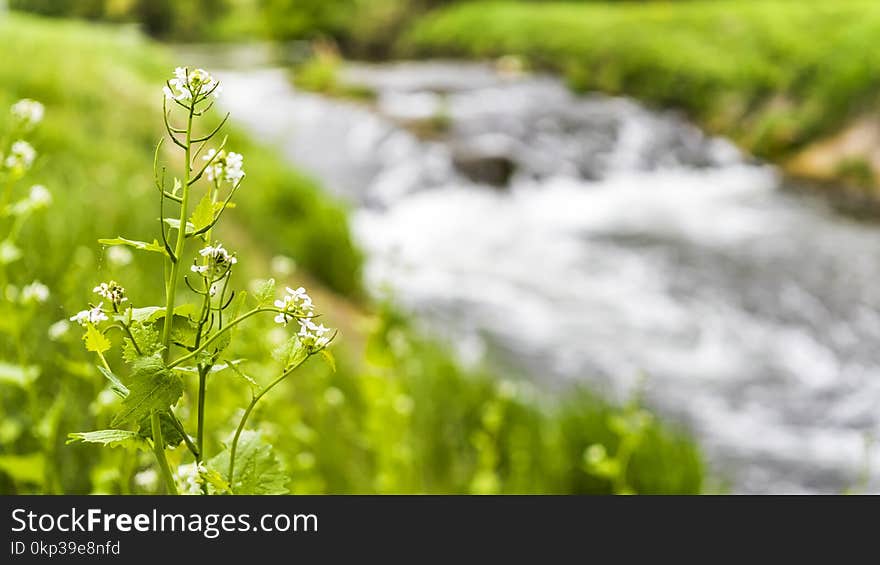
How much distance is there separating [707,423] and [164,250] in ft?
8.80

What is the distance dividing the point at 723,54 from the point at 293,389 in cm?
679

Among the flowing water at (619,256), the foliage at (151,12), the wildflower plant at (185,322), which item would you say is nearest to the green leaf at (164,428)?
the wildflower plant at (185,322)

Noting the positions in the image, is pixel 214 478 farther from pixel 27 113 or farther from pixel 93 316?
pixel 27 113

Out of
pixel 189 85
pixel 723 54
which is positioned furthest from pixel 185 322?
pixel 723 54

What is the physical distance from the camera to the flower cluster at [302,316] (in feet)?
1.33

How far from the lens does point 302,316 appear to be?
0.41 metres

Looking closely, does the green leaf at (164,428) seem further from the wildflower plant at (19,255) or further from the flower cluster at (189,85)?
the wildflower plant at (19,255)

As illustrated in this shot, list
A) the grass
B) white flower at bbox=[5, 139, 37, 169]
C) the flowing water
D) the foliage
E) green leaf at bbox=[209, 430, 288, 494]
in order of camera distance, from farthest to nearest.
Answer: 1. the foliage
2. the grass
3. the flowing water
4. white flower at bbox=[5, 139, 37, 169]
5. green leaf at bbox=[209, 430, 288, 494]

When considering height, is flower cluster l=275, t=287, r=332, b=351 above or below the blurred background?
below

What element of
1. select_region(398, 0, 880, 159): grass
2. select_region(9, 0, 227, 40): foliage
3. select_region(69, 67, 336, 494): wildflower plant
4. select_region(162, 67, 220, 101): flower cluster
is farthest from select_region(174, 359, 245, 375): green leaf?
select_region(9, 0, 227, 40): foliage

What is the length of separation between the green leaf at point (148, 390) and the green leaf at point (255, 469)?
3.4 inches

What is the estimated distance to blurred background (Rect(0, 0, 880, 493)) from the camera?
1548 mm

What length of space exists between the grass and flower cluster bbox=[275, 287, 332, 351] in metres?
6.36

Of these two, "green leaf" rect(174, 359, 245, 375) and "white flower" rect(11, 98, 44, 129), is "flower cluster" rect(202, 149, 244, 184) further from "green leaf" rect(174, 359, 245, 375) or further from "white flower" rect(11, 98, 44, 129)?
"white flower" rect(11, 98, 44, 129)
